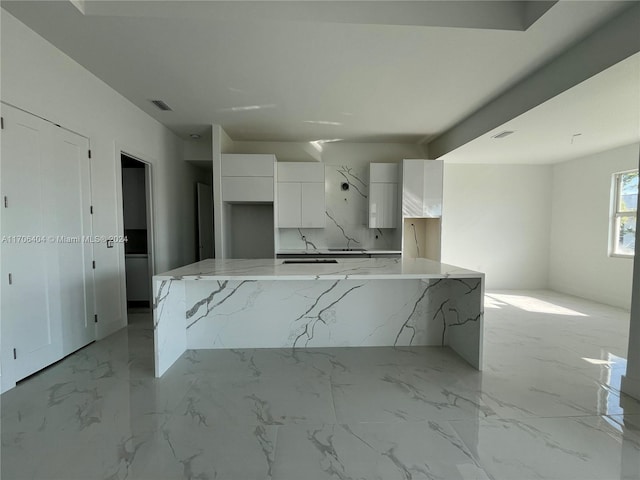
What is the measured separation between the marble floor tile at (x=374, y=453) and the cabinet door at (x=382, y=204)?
3.39m

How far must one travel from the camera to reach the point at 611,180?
4438 mm

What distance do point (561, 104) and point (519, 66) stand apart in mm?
534

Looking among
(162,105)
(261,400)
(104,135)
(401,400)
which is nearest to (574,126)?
→ (401,400)

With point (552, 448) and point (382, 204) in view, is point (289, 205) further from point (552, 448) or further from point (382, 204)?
point (552, 448)

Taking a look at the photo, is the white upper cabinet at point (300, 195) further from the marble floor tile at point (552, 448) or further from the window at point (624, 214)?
the window at point (624, 214)

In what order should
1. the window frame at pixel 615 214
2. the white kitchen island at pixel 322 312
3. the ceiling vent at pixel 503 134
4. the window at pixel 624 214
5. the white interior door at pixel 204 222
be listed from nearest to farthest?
the white kitchen island at pixel 322 312
the ceiling vent at pixel 503 134
the window at pixel 624 214
the window frame at pixel 615 214
the white interior door at pixel 204 222

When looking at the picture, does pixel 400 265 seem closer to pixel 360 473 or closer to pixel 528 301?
pixel 360 473

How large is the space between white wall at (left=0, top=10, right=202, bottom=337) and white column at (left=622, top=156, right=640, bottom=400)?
432 centimetres

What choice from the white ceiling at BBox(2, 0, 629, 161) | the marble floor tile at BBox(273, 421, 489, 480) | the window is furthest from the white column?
the window

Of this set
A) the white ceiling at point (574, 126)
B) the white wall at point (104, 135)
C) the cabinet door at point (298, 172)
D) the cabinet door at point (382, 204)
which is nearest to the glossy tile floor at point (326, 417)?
the white wall at point (104, 135)

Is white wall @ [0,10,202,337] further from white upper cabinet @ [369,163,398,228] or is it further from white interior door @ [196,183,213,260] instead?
white upper cabinet @ [369,163,398,228]

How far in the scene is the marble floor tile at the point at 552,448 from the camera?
135cm

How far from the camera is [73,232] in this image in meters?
2.61

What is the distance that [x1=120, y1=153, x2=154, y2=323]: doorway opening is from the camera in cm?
396
